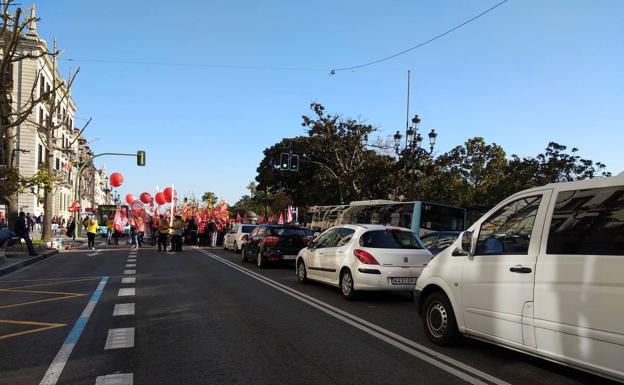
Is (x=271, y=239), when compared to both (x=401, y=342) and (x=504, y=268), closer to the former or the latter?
(x=401, y=342)

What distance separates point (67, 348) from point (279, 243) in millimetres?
10493

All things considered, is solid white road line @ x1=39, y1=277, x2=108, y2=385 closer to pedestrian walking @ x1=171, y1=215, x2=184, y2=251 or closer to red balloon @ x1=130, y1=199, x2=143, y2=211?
pedestrian walking @ x1=171, y1=215, x2=184, y2=251

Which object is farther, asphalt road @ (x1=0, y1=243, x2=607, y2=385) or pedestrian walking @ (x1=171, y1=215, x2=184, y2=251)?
pedestrian walking @ (x1=171, y1=215, x2=184, y2=251)

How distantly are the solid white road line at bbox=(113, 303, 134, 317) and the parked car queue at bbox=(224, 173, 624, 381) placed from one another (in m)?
4.71

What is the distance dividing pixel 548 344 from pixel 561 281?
2.02 ft

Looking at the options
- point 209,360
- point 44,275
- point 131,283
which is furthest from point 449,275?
point 44,275

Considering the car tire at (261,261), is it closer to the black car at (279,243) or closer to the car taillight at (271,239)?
the black car at (279,243)

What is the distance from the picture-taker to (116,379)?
5137 mm

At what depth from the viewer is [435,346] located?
654cm

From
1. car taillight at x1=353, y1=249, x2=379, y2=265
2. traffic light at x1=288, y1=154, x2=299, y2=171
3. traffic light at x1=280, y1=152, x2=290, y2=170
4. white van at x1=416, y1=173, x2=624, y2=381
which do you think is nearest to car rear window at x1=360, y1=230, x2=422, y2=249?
car taillight at x1=353, y1=249, x2=379, y2=265

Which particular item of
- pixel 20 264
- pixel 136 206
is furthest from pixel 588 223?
pixel 136 206

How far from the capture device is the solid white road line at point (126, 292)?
1054 centimetres

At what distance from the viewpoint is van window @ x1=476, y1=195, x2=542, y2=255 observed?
17.7 feet

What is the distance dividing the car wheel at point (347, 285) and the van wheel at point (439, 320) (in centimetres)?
336
